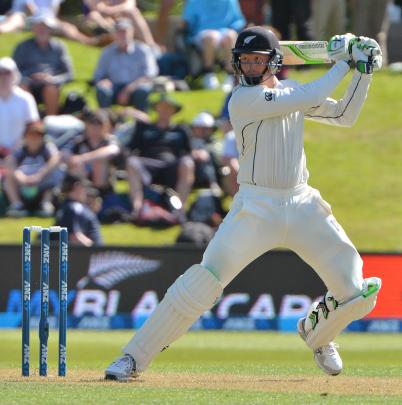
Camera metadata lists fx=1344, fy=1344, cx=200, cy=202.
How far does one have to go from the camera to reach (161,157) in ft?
44.1

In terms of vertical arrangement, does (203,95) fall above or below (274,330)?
above

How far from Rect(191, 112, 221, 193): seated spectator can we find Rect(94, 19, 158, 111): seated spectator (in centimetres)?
98

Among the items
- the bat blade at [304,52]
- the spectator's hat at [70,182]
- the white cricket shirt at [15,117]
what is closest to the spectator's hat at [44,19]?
the white cricket shirt at [15,117]

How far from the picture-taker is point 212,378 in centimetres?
723

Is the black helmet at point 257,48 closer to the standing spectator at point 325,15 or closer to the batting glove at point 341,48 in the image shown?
the batting glove at point 341,48

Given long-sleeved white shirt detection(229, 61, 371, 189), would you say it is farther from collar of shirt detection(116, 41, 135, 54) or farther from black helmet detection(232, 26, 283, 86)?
collar of shirt detection(116, 41, 135, 54)

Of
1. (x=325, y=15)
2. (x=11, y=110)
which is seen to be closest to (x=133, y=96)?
(x=11, y=110)

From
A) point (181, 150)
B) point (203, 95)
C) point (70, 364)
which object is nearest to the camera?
point (70, 364)

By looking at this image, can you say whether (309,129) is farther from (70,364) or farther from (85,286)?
(70,364)

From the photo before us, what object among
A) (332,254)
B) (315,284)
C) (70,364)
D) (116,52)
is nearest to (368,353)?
(315,284)

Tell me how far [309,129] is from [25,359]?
9632mm

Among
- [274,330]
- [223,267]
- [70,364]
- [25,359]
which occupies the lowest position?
[274,330]

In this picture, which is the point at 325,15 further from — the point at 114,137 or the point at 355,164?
the point at 114,137

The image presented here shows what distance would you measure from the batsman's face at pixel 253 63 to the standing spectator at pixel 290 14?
9427mm
